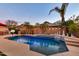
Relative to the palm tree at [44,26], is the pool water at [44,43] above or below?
below

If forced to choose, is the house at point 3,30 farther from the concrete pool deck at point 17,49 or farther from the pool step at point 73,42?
the pool step at point 73,42

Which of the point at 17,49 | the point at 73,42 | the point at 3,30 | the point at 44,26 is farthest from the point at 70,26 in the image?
the point at 3,30

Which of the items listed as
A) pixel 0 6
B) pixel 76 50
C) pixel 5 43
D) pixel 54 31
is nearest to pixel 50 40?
pixel 54 31

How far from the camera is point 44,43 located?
267 centimetres

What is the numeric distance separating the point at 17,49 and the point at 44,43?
0.98 feet

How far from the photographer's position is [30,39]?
269 cm

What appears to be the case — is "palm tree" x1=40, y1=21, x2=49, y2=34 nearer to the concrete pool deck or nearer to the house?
the concrete pool deck

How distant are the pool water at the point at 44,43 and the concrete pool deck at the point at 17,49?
0.04m

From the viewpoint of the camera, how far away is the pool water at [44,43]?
266cm

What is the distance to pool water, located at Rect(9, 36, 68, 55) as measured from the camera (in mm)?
2656

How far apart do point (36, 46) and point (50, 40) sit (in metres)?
0.17

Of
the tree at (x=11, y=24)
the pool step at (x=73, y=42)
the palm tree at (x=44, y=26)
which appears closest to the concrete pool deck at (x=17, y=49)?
the pool step at (x=73, y=42)

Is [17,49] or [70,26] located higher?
[70,26]

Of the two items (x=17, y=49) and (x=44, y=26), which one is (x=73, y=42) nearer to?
(x=44, y=26)
